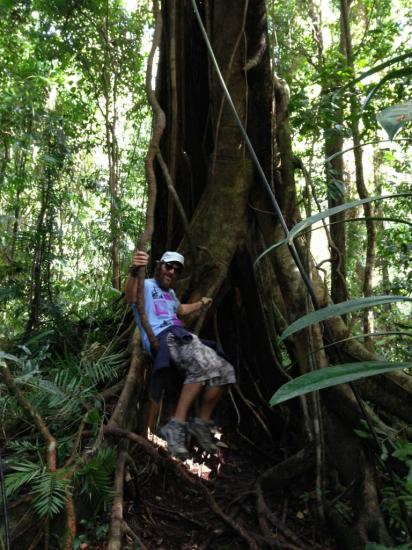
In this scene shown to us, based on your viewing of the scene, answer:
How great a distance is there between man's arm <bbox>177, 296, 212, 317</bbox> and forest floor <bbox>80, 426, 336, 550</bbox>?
Answer: 0.91 m

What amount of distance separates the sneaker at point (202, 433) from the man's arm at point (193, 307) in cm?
75

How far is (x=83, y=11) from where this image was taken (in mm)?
5887

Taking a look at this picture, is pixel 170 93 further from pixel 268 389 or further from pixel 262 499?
pixel 262 499

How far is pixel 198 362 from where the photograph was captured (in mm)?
2879

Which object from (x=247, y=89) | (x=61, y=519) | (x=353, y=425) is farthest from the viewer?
(x=247, y=89)

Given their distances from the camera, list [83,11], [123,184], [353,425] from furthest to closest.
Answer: [123,184], [83,11], [353,425]

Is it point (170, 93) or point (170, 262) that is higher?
point (170, 93)

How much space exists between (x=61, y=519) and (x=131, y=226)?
13.7 feet

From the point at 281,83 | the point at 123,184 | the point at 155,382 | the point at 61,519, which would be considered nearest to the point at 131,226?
the point at 123,184

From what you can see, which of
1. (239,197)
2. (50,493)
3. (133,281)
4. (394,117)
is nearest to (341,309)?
(394,117)

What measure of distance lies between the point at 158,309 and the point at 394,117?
2404 mm

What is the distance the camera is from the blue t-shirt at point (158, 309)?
10.1ft

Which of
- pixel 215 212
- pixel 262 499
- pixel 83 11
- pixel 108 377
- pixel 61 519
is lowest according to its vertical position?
pixel 262 499

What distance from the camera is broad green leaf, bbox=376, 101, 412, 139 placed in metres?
0.87
